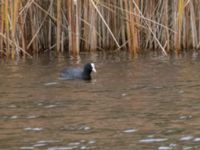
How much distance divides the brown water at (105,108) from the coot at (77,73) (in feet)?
0.49

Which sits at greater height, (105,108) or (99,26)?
(99,26)

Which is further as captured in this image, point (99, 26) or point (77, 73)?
point (99, 26)

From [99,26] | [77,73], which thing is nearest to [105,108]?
[77,73]

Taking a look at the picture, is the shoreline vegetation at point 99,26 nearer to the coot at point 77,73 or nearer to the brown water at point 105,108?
the brown water at point 105,108

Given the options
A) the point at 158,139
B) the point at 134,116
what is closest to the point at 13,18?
the point at 134,116

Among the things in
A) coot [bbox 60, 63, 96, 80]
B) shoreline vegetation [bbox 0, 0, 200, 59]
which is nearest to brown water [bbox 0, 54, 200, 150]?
coot [bbox 60, 63, 96, 80]

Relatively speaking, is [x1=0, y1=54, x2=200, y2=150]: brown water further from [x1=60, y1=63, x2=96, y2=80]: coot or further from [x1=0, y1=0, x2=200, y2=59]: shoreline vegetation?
[x1=0, y1=0, x2=200, y2=59]: shoreline vegetation

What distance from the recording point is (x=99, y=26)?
17.9 m

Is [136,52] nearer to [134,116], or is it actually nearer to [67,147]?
[134,116]

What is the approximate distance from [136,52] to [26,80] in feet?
14.8

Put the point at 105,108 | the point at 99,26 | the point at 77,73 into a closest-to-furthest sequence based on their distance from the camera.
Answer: the point at 105,108
the point at 77,73
the point at 99,26

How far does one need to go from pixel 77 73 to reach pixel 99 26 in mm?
4001

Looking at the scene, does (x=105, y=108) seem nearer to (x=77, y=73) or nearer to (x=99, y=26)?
(x=77, y=73)

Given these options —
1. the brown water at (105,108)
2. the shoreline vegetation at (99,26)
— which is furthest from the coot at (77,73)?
the shoreline vegetation at (99,26)
